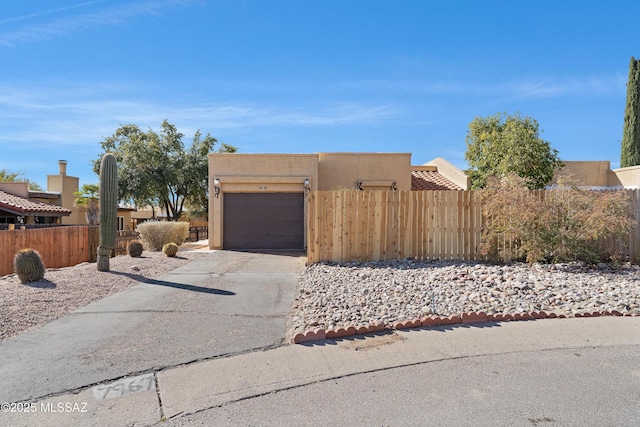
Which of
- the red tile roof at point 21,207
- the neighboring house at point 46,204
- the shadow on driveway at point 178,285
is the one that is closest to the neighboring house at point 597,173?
the shadow on driveway at point 178,285

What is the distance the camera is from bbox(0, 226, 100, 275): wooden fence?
14000 millimetres

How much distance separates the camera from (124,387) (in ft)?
14.3

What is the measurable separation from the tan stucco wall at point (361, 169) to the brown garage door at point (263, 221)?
1813 millimetres

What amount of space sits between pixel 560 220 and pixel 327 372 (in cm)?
755

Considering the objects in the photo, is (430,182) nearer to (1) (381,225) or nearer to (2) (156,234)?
(1) (381,225)

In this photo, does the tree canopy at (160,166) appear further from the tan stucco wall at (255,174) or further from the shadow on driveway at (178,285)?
the shadow on driveway at (178,285)

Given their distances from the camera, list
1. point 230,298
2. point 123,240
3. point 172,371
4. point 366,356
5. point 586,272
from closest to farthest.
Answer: point 172,371 → point 366,356 → point 230,298 → point 586,272 → point 123,240

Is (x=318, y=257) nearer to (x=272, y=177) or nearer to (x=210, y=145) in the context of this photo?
(x=272, y=177)

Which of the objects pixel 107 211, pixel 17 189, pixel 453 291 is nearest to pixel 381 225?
pixel 453 291

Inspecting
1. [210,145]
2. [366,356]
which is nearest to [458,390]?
[366,356]

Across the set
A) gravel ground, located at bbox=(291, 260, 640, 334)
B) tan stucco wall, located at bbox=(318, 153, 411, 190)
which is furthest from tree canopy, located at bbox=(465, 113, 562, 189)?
gravel ground, located at bbox=(291, 260, 640, 334)

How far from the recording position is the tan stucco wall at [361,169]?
63.4ft

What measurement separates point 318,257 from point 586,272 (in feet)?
20.1

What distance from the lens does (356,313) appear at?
6.81 metres
